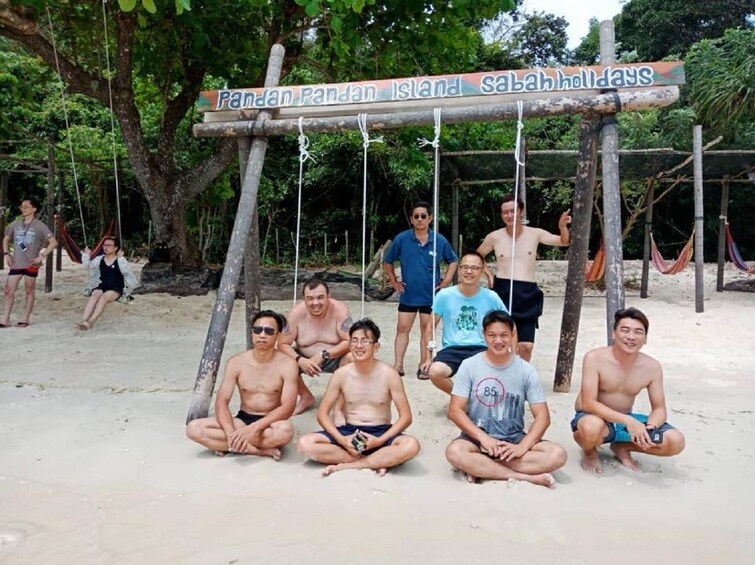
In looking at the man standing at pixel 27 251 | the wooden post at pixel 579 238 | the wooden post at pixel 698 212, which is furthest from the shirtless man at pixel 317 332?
the wooden post at pixel 698 212

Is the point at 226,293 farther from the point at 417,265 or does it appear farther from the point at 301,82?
the point at 301,82

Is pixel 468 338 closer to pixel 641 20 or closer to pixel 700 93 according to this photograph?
pixel 700 93

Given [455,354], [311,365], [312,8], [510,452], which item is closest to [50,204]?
[312,8]

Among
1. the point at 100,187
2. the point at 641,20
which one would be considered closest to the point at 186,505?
the point at 100,187

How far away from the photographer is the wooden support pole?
10.7ft

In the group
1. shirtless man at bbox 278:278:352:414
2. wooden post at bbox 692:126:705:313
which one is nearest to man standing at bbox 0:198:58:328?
shirtless man at bbox 278:278:352:414

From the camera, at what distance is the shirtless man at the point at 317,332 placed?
3498 millimetres

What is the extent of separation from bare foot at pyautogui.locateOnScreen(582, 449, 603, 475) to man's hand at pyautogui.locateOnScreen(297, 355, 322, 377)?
1.46m

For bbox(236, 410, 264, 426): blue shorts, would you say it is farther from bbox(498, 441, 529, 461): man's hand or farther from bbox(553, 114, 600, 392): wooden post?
bbox(553, 114, 600, 392): wooden post

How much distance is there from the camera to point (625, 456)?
2887mm

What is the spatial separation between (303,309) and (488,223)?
10937mm

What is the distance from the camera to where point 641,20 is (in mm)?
15445

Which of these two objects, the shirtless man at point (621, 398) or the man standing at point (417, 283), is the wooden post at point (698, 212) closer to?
the man standing at point (417, 283)

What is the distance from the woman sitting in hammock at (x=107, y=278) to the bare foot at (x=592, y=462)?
500 centimetres
